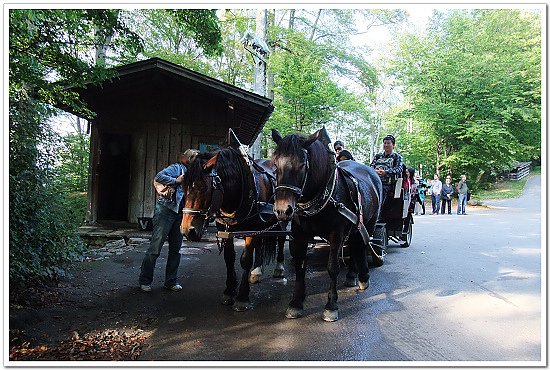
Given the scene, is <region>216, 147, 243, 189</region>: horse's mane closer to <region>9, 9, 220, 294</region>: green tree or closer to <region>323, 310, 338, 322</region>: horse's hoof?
<region>9, 9, 220, 294</region>: green tree

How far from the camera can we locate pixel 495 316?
12.7ft

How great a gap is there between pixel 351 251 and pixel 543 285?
228 centimetres

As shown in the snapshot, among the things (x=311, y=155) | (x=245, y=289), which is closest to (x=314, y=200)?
(x=311, y=155)

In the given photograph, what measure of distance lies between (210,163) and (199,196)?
1.23 ft

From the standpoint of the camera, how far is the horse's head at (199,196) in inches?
139

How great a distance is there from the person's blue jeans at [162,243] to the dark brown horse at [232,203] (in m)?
0.87

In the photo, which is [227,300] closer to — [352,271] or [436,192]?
[352,271]

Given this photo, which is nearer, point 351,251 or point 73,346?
point 73,346

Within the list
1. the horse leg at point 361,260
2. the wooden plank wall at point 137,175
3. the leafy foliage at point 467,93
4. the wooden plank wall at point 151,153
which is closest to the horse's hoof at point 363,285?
the horse leg at point 361,260

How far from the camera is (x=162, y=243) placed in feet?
15.5

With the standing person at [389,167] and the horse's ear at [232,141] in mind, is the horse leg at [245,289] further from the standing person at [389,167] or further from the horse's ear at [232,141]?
the standing person at [389,167]

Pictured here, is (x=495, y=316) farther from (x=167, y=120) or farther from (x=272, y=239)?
(x=167, y=120)
